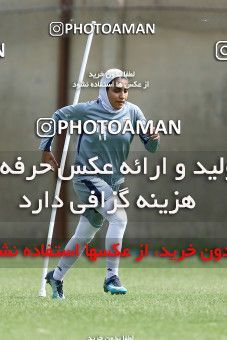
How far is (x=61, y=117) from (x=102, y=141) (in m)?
0.37

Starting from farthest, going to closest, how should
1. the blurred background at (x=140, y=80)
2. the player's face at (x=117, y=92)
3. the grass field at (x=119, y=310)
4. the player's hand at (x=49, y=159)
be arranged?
the blurred background at (x=140, y=80) < the player's face at (x=117, y=92) < the player's hand at (x=49, y=159) < the grass field at (x=119, y=310)

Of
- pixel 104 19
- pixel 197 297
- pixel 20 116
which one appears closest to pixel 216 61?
pixel 104 19

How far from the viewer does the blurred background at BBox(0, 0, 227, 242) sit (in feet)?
52.0

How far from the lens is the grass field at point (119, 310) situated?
7129 mm

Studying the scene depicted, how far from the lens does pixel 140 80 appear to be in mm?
16000

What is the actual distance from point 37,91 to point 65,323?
9.03m

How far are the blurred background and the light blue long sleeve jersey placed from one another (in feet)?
21.8

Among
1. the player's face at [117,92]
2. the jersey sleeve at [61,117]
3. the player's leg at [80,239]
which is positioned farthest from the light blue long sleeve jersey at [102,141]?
the player's leg at [80,239]

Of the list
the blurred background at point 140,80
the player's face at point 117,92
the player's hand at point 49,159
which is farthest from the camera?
the blurred background at point 140,80

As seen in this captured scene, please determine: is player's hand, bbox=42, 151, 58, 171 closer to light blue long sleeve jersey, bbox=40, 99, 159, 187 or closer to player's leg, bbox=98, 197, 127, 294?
light blue long sleeve jersey, bbox=40, 99, 159, 187

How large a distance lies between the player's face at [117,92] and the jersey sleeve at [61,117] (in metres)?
0.25

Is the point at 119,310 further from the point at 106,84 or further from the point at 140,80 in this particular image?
the point at 140,80

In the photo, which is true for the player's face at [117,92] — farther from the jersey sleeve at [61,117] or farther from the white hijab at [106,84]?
the jersey sleeve at [61,117]

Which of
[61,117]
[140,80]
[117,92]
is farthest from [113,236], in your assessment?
[140,80]
